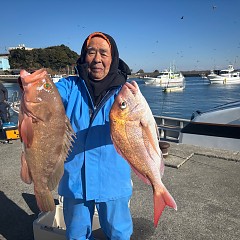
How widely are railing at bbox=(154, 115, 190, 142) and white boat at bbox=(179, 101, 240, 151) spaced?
1.31 metres

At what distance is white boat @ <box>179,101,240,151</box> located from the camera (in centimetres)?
779

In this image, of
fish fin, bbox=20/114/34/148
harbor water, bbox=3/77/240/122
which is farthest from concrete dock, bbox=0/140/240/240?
harbor water, bbox=3/77/240/122

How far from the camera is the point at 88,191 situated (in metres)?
2.30

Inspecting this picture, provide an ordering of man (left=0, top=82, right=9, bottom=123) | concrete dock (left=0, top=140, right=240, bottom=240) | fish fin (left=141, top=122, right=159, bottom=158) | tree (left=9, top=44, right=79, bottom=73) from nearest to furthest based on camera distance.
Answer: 1. fish fin (left=141, top=122, right=159, bottom=158)
2. concrete dock (left=0, top=140, right=240, bottom=240)
3. tree (left=9, top=44, right=79, bottom=73)
4. man (left=0, top=82, right=9, bottom=123)

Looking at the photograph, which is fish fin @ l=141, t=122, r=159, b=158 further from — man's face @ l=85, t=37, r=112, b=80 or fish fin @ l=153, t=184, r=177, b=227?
man's face @ l=85, t=37, r=112, b=80

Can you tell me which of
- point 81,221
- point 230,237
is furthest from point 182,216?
point 81,221

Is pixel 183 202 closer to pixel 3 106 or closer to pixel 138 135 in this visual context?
pixel 138 135

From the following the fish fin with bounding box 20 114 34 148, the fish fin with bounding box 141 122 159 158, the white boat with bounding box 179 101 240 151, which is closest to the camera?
the fish fin with bounding box 20 114 34 148

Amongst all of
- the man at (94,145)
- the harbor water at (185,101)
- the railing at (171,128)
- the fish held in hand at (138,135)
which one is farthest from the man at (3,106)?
the fish held in hand at (138,135)

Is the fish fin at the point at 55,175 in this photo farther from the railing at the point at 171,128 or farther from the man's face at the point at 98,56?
the railing at the point at 171,128

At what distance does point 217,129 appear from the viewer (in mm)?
8141

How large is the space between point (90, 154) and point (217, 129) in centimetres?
671

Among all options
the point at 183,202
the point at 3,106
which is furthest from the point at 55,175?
the point at 3,106

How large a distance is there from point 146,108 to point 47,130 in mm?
740
